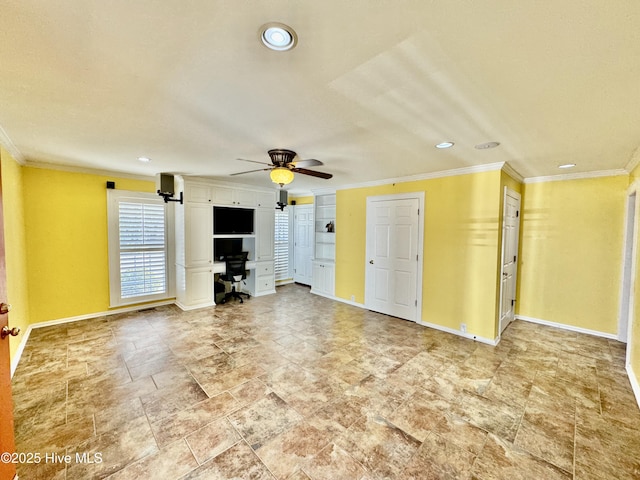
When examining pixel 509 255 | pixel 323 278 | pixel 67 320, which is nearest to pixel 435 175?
pixel 509 255

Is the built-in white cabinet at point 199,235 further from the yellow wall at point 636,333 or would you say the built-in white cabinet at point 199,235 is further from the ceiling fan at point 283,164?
the yellow wall at point 636,333

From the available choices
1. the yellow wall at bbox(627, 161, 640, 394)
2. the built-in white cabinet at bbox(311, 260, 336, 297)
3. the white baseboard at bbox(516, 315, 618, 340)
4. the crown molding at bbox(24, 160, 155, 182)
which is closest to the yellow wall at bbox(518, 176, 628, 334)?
the white baseboard at bbox(516, 315, 618, 340)

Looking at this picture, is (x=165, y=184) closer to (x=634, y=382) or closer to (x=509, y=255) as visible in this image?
(x=509, y=255)

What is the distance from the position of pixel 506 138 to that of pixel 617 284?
3252mm

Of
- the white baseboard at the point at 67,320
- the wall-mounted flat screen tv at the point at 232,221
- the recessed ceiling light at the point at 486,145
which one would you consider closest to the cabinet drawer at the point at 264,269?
the wall-mounted flat screen tv at the point at 232,221

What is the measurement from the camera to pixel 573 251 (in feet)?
13.3

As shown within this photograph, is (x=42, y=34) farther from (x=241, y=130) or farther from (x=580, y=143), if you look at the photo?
(x=580, y=143)

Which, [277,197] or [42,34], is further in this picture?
[277,197]

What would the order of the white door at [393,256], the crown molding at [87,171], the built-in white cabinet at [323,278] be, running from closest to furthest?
1. the crown molding at [87,171]
2. the white door at [393,256]
3. the built-in white cabinet at [323,278]

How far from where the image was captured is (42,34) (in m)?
1.23

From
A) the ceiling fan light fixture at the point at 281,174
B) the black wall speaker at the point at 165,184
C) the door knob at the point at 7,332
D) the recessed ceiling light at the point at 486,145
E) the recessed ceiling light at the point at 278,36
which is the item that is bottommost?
the door knob at the point at 7,332

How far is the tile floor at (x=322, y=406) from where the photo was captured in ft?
5.69

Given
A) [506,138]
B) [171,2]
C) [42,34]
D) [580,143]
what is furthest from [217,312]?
[580,143]

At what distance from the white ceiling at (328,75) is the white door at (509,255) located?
3.59 ft
